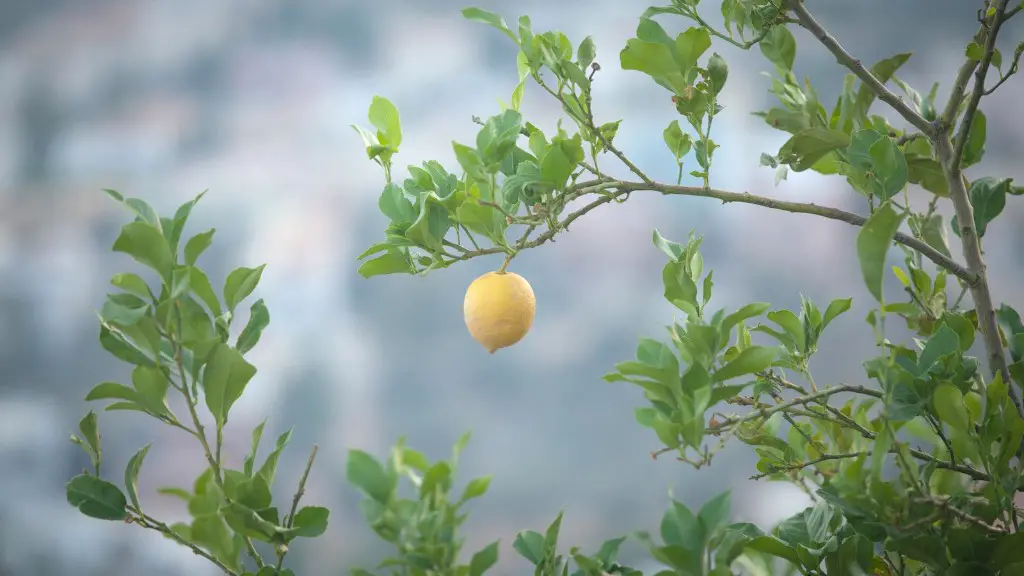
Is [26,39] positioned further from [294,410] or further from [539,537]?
[539,537]

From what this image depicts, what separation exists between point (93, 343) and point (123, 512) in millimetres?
2004

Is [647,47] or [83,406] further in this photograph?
[83,406]

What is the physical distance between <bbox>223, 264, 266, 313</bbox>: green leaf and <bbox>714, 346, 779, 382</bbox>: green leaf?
31 centimetres

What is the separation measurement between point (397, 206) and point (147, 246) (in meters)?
0.20

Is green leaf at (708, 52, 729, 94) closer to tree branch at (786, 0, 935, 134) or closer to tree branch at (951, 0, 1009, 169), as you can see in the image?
tree branch at (786, 0, 935, 134)

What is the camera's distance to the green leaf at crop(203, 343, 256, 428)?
1.81 feet

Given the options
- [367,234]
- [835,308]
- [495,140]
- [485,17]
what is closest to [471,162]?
[495,140]

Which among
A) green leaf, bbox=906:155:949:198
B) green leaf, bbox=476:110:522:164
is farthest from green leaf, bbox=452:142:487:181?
green leaf, bbox=906:155:949:198

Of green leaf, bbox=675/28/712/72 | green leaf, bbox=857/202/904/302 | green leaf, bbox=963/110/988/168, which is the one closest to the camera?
green leaf, bbox=857/202/904/302

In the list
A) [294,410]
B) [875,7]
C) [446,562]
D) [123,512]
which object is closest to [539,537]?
[446,562]

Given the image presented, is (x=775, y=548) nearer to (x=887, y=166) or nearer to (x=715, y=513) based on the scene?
(x=715, y=513)

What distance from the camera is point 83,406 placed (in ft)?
7.71

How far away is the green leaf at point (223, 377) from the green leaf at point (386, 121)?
0.24m

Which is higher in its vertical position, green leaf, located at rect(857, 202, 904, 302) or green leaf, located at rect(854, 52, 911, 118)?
green leaf, located at rect(854, 52, 911, 118)
